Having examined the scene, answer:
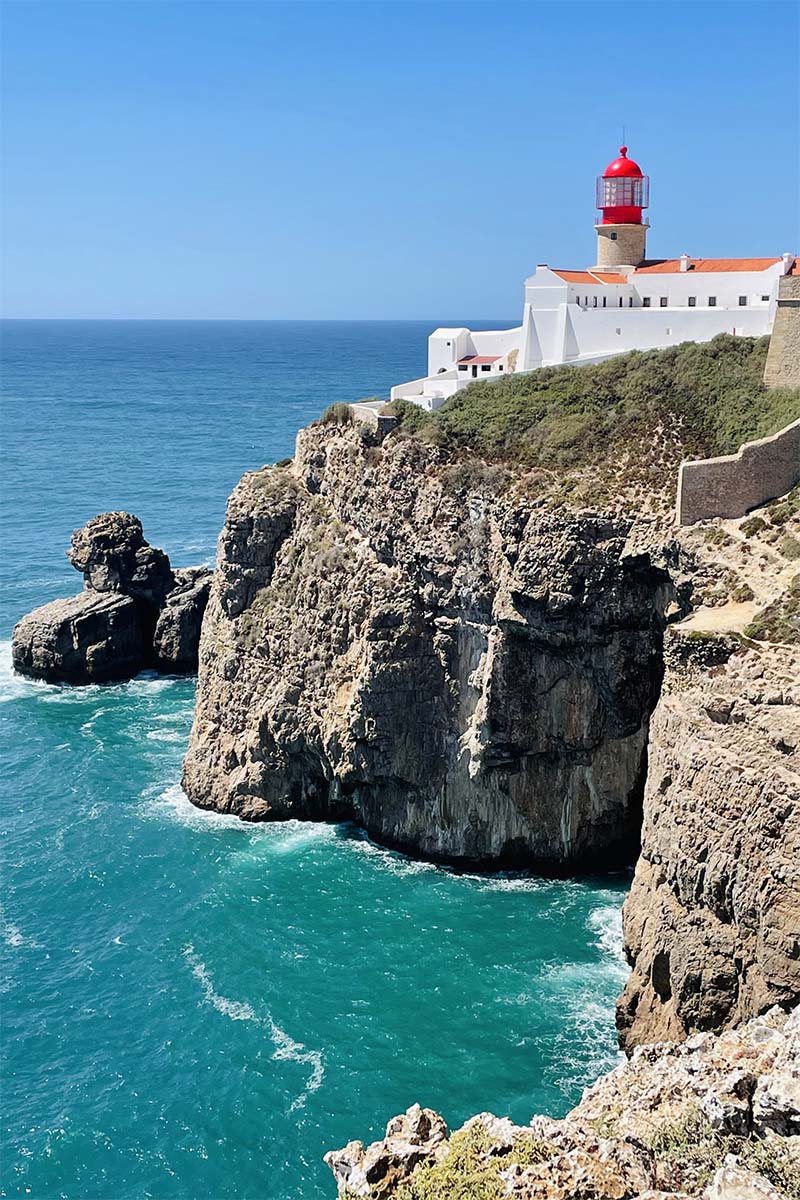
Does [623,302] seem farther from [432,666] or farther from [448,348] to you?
[432,666]

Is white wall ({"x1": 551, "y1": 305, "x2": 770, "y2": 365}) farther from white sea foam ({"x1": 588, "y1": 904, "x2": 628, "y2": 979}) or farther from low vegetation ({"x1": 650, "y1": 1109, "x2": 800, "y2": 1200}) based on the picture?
low vegetation ({"x1": 650, "y1": 1109, "x2": 800, "y2": 1200})

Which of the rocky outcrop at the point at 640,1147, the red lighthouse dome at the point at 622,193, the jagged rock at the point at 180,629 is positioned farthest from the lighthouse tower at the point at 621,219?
the rocky outcrop at the point at 640,1147

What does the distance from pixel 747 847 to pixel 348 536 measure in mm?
Result: 22931

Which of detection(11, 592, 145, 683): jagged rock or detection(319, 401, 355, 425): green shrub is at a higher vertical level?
detection(319, 401, 355, 425): green shrub

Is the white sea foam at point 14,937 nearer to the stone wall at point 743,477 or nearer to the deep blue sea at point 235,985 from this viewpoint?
the deep blue sea at point 235,985

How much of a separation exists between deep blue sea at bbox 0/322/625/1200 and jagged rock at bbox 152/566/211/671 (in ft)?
27.0

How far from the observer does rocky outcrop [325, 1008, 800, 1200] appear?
16.4 m

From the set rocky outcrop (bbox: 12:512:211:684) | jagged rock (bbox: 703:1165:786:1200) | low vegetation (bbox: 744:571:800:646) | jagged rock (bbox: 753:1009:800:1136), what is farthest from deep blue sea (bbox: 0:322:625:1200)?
jagged rock (bbox: 703:1165:786:1200)

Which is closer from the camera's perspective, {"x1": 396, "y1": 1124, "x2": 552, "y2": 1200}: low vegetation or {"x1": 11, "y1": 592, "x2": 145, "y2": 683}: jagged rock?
{"x1": 396, "y1": 1124, "x2": 552, "y2": 1200}: low vegetation

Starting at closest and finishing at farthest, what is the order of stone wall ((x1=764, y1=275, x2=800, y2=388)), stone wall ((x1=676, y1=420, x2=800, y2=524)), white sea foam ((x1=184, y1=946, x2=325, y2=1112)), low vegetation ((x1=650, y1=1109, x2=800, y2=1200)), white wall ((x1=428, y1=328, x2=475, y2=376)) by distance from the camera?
low vegetation ((x1=650, y1=1109, x2=800, y2=1200)) < white sea foam ((x1=184, y1=946, x2=325, y2=1112)) < stone wall ((x1=676, y1=420, x2=800, y2=524)) < stone wall ((x1=764, y1=275, x2=800, y2=388)) < white wall ((x1=428, y1=328, x2=475, y2=376))

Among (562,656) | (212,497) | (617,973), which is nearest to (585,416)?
(562,656)

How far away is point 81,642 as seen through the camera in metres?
64.1

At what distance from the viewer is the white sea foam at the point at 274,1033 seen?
3195 centimetres

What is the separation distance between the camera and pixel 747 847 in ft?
96.8
